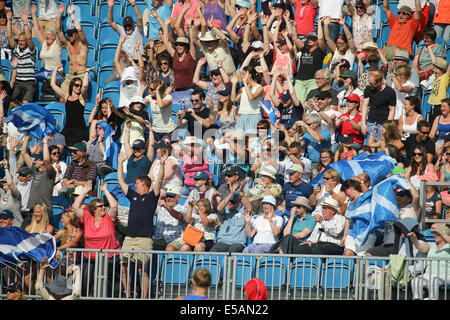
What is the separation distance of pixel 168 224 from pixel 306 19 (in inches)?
193

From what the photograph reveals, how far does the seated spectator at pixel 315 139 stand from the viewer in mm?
13977

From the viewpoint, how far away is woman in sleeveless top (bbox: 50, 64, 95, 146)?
15180mm

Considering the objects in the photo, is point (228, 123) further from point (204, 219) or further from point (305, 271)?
point (305, 271)

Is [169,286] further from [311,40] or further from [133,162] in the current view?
[311,40]

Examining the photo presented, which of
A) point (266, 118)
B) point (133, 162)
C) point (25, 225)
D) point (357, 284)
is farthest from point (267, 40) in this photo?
point (357, 284)

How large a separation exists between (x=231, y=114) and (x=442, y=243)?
4257 millimetres

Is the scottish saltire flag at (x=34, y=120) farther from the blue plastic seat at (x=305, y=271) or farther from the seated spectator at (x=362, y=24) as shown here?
the blue plastic seat at (x=305, y=271)

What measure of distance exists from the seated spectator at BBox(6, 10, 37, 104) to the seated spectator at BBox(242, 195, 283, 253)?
531cm

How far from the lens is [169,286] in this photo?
1187 cm

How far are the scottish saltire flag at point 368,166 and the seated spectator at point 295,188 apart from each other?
0.97 feet

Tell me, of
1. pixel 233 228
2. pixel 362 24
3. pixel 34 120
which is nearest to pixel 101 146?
pixel 34 120

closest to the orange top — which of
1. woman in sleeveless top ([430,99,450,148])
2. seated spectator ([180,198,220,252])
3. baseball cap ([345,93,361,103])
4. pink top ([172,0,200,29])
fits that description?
baseball cap ([345,93,361,103])

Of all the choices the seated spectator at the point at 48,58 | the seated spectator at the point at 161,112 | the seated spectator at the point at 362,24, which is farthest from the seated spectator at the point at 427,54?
the seated spectator at the point at 48,58

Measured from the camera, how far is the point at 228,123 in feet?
47.5
